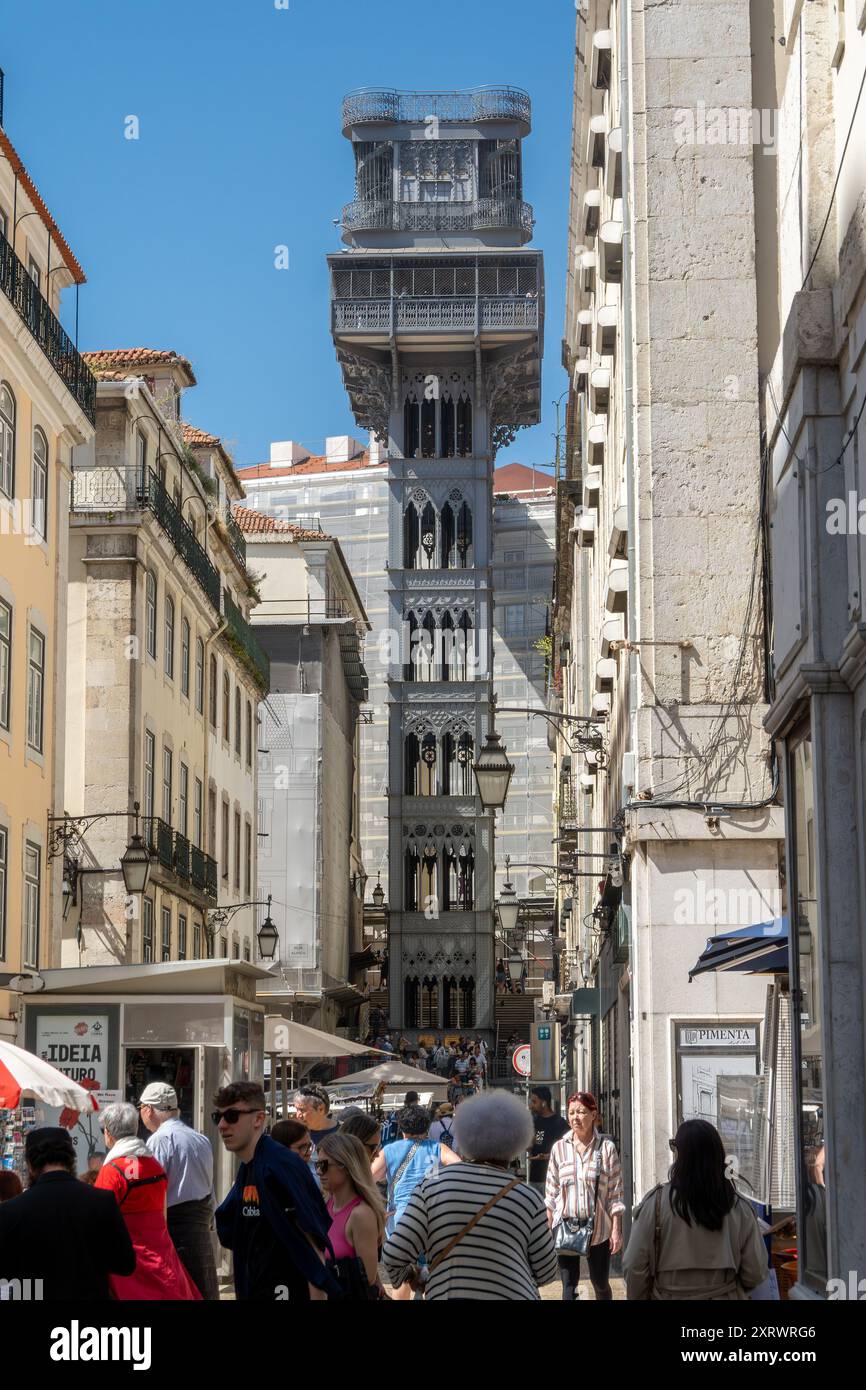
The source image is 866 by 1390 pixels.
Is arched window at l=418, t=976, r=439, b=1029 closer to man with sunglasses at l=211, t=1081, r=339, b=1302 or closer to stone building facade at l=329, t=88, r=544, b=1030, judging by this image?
stone building facade at l=329, t=88, r=544, b=1030

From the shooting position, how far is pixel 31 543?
90.2 ft

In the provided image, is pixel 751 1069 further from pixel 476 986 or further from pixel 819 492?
pixel 476 986

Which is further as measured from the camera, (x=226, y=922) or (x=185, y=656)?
(x=226, y=922)

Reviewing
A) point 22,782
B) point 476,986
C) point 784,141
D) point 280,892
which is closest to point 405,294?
point 476,986

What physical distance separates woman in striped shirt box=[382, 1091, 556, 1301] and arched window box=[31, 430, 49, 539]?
877 inches

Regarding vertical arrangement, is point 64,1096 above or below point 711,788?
below

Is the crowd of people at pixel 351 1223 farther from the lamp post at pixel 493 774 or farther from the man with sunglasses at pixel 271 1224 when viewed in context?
the lamp post at pixel 493 774

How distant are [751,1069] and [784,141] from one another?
8350mm

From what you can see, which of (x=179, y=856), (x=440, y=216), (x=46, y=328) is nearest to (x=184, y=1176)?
(x=46, y=328)

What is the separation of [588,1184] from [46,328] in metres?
17.9

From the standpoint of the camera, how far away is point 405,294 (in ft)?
315

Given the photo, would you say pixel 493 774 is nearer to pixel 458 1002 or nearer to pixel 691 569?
pixel 691 569

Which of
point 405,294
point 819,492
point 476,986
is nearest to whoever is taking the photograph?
point 819,492

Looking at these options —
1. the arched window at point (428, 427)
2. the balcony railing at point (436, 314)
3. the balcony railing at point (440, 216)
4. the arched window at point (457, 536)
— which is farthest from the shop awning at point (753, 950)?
the balcony railing at point (440, 216)
